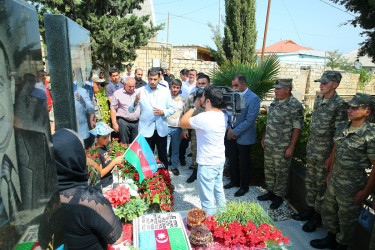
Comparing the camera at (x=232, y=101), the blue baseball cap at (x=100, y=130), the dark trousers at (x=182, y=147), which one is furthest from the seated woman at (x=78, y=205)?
the dark trousers at (x=182, y=147)

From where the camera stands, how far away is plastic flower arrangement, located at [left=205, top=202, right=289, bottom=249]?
2147 millimetres

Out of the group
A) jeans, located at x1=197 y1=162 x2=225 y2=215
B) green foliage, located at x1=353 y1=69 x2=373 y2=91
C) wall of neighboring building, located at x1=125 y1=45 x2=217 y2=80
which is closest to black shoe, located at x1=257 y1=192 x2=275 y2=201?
jeans, located at x1=197 y1=162 x2=225 y2=215

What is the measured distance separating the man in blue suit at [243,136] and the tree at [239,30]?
14.9 m

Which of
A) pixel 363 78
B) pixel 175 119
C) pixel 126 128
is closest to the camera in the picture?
pixel 175 119

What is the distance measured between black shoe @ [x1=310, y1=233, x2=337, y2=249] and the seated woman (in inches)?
97.5

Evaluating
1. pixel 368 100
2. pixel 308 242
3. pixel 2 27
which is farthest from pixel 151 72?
pixel 2 27

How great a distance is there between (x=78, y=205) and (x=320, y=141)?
117 inches

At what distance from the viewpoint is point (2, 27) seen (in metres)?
0.72

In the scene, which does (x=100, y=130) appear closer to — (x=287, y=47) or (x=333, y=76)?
(x=333, y=76)

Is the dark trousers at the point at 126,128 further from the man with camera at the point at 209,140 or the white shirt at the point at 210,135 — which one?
the white shirt at the point at 210,135

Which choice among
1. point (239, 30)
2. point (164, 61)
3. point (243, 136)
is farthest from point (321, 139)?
point (239, 30)

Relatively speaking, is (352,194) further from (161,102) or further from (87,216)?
(161,102)

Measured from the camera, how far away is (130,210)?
102 inches

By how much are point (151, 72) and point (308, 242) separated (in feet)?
11.3
